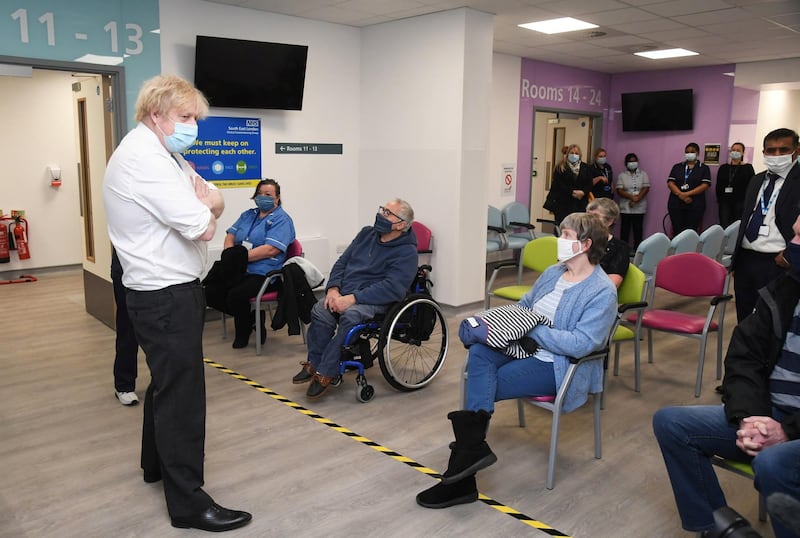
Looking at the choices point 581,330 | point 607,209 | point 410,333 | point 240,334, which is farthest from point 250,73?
point 581,330

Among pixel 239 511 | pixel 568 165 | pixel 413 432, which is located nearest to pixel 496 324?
pixel 413 432

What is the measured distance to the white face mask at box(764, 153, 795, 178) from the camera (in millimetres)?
3807

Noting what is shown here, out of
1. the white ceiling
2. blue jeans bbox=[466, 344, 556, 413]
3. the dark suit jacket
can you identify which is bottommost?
blue jeans bbox=[466, 344, 556, 413]

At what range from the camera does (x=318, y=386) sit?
3988mm

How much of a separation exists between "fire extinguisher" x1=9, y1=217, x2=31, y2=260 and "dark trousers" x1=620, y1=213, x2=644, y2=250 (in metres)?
8.24

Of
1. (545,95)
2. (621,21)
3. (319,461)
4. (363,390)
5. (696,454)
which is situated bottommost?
(319,461)

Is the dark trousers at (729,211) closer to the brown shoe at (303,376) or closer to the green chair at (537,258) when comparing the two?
the green chair at (537,258)

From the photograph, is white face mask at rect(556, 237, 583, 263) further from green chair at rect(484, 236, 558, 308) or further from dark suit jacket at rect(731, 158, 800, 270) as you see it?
green chair at rect(484, 236, 558, 308)

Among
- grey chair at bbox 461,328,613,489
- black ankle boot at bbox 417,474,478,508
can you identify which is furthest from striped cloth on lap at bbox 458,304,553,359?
black ankle boot at bbox 417,474,478,508

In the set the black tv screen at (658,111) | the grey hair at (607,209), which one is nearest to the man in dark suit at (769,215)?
the grey hair at (607,209)

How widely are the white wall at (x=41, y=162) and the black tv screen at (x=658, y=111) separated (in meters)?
7.86

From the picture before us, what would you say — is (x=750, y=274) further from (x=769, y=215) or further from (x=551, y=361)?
(x=551, y=361)

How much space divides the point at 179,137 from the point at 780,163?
3.33 metres

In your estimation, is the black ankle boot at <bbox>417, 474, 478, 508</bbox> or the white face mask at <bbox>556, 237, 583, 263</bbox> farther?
the white face mask at <bbox>556, 237, 583, 263</bbox>
